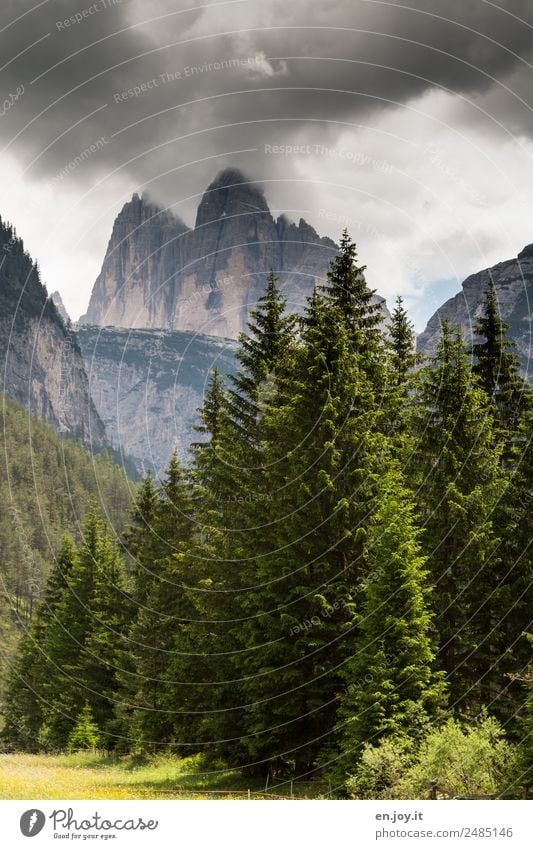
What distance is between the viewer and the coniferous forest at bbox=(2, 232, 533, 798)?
1780cm

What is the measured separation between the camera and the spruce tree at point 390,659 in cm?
1745

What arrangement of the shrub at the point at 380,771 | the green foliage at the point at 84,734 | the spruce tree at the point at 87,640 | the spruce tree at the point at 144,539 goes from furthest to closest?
the spruce tree at the point at 87,640, the green foliage at the point at 84,734, the spruce tree at the point at 144,539, the shrub at the point at 380,771

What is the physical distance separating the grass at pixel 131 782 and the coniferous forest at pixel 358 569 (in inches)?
34.3

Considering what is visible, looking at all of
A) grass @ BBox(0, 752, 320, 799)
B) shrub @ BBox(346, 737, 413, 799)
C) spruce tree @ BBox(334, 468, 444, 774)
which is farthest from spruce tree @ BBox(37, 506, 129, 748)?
shrub @ BBox(346, 737, 413, 799)

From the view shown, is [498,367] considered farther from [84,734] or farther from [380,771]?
[84,734]

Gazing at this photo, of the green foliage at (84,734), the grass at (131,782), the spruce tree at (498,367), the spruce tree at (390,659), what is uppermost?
the spruce tree at (498,367)

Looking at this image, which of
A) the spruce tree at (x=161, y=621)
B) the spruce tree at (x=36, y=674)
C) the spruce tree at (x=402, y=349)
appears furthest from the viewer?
the spruce tree at (x=36, y=674)

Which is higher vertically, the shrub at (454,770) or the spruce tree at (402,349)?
the spruce tree at (402,349)

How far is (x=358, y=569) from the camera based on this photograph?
68.3 feet

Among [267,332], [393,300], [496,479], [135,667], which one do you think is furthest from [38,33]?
[135,667]

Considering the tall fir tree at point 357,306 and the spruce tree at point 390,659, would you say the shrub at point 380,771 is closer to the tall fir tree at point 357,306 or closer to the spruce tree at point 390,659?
the spruce tree at point 390,659

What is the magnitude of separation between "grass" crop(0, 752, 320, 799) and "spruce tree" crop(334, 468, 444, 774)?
8.05 ft

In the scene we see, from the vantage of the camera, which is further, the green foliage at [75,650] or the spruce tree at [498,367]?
the green foliage at [75,650]

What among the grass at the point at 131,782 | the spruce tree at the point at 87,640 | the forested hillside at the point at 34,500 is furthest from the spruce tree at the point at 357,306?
the forested hillside at the point at 34,500
